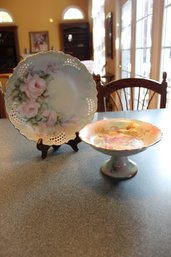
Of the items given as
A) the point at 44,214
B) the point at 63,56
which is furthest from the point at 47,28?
the point at 44,214

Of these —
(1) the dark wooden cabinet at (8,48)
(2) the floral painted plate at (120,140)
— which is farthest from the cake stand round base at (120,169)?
(1) the dark wooden cabinet at (8,48)

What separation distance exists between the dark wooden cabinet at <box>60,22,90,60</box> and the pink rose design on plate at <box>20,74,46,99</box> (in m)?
6.79

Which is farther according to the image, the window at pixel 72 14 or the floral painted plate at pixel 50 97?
the window at pixel 72 14

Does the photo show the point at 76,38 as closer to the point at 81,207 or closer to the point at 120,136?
the point at 120,136

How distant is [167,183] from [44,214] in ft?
1.09

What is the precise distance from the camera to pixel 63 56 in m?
0.84

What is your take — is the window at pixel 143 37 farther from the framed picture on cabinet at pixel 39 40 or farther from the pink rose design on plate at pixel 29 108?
the framed picture on cabinet at pixel 39 40

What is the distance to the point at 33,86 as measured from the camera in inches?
31.2

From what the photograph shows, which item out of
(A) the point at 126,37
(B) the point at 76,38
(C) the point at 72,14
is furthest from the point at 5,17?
(A) the point at 126,37

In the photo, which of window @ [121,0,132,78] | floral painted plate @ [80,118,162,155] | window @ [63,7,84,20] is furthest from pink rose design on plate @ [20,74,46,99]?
window @ [63,7,84,20]

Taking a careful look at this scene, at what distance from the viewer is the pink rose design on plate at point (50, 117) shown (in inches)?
32.1

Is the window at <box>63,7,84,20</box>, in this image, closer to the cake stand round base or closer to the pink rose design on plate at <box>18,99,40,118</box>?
the pink rose design on plate at <box>18,99,40,118</box>

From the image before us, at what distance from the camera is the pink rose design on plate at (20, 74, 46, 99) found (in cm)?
79

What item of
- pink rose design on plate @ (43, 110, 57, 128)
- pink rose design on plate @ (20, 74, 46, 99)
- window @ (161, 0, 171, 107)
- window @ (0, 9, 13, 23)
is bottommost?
pink rose design on plate @ (43, 110, 57, 128)
